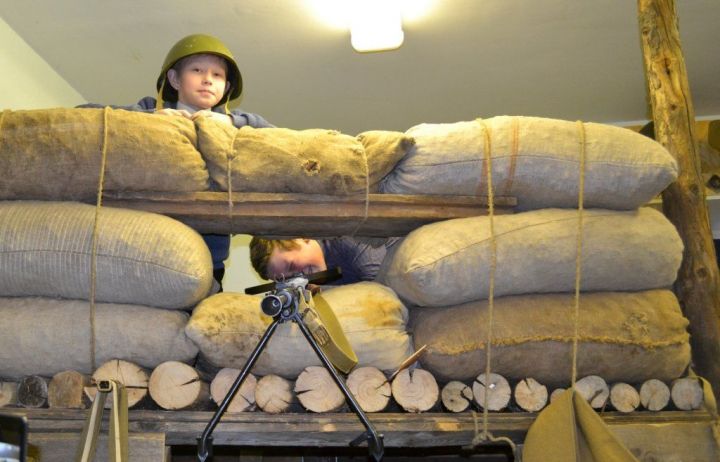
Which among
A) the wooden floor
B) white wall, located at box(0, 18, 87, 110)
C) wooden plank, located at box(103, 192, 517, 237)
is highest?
white wall, located at box(0, 18, 87, 110)

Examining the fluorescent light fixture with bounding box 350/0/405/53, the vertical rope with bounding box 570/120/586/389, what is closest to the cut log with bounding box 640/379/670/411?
the vertical rope with bounding box 570/120/586/389

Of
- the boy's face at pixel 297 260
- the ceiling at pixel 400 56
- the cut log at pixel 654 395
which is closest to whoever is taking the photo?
the cut log at pixel 654 395

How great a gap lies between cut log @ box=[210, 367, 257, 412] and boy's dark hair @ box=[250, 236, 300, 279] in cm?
64

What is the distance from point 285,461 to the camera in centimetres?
336

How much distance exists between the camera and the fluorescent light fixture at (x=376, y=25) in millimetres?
3367

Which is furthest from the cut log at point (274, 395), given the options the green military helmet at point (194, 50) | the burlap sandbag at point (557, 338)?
the green military helmet at point (194, 50)

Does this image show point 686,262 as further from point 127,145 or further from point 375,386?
point 127,145

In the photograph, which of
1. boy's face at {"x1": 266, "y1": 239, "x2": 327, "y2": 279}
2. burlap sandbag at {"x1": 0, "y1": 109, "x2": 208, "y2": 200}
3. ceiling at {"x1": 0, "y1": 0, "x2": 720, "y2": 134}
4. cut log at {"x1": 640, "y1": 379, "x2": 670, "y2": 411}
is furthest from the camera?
ceiling at {"x1": 0, "y1": 0, "x2": 720, "y2": 134}

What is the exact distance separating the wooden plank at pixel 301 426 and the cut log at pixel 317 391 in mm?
25

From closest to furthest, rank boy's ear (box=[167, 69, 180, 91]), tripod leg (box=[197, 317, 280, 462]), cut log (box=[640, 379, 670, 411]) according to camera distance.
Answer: tripod leg (box=[197, 317, 280, 462])
cut log (box=[640, 379, 670, 411])
boy's ear (box=[167, 69, 180, 91])

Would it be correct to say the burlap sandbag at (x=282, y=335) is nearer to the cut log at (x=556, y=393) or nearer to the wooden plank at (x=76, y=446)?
the wooden plank at (x=76, y=446)

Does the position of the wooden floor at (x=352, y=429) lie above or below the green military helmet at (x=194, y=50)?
below

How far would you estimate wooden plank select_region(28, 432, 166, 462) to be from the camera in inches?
74.9

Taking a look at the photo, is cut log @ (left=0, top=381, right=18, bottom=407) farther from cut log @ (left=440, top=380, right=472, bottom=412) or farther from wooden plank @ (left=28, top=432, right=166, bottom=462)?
cut log @ (left=440, top=380, right=472, bottom=412)
